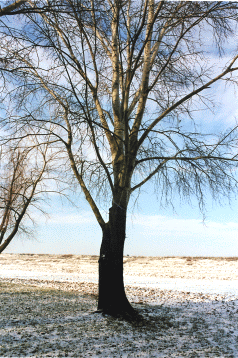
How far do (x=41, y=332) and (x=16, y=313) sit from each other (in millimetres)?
1777

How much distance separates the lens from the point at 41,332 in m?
5.67

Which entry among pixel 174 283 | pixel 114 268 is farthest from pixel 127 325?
pixel 174 283

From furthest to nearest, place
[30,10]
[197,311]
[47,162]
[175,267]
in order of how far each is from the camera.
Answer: [175,267], [47,162], [197,311], [30,10]

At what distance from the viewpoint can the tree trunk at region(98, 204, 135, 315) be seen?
23.1ft

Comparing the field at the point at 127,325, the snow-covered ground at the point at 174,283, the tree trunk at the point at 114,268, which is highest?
the tree trunk at the point at 114,268

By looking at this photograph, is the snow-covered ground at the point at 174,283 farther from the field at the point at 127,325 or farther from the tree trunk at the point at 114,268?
the tree trunk at the point at 114,268

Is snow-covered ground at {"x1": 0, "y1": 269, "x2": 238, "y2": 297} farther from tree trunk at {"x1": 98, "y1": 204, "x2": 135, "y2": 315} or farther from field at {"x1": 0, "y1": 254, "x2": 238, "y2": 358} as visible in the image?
tree trunk at {"x1": 98, "y1": 204, "x2": 135, "y2": 315}

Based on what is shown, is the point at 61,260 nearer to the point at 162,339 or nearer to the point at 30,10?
the point at 162,339

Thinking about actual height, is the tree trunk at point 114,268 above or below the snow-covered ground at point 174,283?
above

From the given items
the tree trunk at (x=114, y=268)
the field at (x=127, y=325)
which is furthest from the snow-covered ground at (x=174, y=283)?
the tree trunk at (x=114, y=268)

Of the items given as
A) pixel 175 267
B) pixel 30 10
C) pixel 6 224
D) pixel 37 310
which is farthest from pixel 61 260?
pixel 30 10

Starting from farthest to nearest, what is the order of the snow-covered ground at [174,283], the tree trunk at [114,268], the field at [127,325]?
1. the snow-covered ground at [174,283]
2. the tree trunk at [114,268]
3. the field at [127,325]

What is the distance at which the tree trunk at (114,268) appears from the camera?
7027 millimetres

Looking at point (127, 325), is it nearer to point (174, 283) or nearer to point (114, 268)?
point (114, 268)
